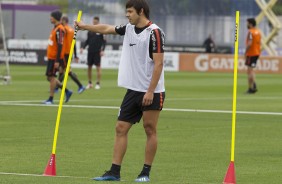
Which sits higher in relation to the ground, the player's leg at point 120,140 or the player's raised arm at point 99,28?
the player's raised arm at point 99,28

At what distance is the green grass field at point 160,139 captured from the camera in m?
13.3

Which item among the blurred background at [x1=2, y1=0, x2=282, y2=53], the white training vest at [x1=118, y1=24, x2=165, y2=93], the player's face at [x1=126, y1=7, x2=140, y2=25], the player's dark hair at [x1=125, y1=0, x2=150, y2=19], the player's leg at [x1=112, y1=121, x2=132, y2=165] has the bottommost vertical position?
the player's leg at [x1=112, y1=121, x2=132, y2=165]

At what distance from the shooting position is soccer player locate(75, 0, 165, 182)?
12.4 metres

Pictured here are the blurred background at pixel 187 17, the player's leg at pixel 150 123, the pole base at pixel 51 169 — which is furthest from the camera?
the blurred background at pixel 187 17

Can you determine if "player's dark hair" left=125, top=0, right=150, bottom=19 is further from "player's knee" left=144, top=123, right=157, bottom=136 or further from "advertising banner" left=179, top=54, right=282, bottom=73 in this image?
"advertising banner" left=179, top=54, right=282, bottom=73

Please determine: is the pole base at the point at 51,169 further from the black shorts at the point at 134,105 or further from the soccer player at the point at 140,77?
the black shorts at the point at 134,105

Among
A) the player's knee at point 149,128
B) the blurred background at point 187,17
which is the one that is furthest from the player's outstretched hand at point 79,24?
the blurred background at point 187,17

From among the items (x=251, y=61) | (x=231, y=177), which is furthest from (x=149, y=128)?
(x=251, y=61)

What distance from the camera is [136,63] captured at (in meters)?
12.6

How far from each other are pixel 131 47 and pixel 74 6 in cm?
6174

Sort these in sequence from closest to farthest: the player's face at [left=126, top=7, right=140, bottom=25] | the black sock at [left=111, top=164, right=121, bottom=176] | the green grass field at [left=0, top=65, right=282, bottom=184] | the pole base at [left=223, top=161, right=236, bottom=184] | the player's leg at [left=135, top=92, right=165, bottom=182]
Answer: the pole base at [left=223, top=161, right=236, bottom=184] < the player's face at [left=126, top=7, right=140, bottom=25] < the black sock at [left=111, top=164, right=121, bottom=176] < the player's leg at [left=135, top=92, right=165, bottom=182] < the green grass field at [left=0, top=65, right=282, bottom=184]

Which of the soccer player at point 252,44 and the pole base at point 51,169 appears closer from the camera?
the pole base at point 51,169

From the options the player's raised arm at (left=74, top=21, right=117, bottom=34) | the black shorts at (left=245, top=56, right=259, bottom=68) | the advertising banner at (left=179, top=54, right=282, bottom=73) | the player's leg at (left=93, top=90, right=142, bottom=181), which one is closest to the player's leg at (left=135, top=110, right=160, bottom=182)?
the player's leg at (left=93, top=90, right=142, bottom=181)

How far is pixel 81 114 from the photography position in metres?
22.7
